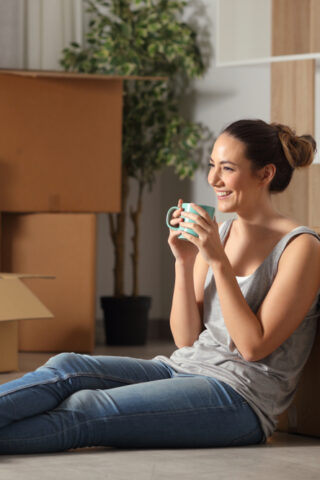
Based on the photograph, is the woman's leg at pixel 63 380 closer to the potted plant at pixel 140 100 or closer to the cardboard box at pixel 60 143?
the cardboard box at pixel 60 143

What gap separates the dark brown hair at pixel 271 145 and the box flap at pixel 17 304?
1276 millimetres

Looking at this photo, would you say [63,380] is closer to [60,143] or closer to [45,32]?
[60,143]

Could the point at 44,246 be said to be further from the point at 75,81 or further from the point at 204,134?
the point at 204,134

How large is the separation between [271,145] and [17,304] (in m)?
1.36

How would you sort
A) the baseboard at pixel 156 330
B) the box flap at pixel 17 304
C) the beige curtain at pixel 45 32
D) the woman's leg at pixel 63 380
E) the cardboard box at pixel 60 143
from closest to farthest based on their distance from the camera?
the woman's leg at pixel 63 380, the box flap at pixel 17 304, the cardboard box at pixel 60 143, the beige curtain at pixel 45 32, the baseboard at pixel 156 330

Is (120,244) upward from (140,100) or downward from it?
downward

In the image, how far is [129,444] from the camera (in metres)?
1.50

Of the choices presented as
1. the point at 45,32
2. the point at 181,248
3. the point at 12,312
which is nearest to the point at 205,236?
the point at 181,248

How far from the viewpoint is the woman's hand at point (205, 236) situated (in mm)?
1504

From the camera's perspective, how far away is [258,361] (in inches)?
61.0

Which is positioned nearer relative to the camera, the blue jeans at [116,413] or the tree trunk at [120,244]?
the blue jeans at [116,413]

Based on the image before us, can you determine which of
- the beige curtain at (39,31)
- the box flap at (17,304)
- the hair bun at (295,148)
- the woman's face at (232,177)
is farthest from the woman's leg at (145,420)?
the beige curtain at (39,31)

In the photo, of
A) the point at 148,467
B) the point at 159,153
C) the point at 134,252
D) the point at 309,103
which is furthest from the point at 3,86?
the point at 148,467

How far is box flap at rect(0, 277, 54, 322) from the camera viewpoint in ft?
8.75
